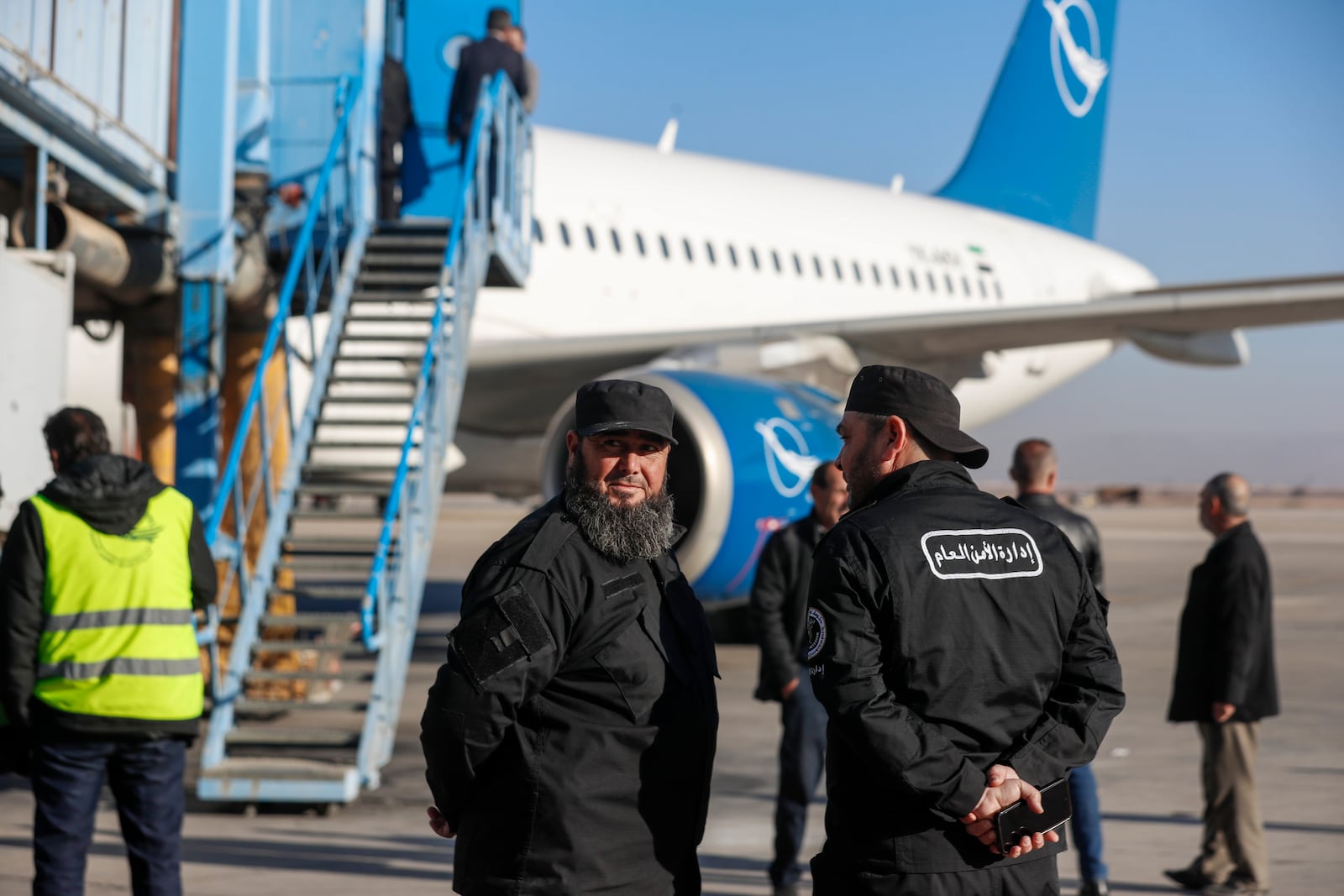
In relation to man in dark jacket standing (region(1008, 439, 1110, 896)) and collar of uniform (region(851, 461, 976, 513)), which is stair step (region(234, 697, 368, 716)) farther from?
collar of uniform (region(851, 461, 976, 513))

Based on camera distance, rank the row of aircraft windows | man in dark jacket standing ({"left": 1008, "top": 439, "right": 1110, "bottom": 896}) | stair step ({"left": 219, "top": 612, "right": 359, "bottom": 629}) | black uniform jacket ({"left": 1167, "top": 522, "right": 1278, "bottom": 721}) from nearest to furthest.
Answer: man in dark jacket standing ({"left": 1008, "top": 439, "right": 1110, "bottom": 896}) < black uniform jacket ({"left": 1167, "top": 522, "right": 1278, "bottom": 721}) < stair step ({"left": 219, "top": 612, "right": 359, "bottom": 629}) < the row of aircraft windows

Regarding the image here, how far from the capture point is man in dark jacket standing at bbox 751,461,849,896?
15.3ft

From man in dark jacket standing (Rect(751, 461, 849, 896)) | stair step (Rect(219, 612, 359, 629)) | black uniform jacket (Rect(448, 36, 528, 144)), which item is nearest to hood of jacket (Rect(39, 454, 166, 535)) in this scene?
man in dark jacket standing (Rect(751, 461, 849, 896))

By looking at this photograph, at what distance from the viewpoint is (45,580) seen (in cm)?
382

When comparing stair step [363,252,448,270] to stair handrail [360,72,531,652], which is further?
stair step [363,252,448,270]

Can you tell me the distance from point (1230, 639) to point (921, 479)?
277cm

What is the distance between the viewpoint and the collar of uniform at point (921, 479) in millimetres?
2631

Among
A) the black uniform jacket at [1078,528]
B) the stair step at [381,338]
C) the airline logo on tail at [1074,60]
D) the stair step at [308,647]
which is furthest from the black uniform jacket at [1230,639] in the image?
the airline logo on tail at [1074,60]

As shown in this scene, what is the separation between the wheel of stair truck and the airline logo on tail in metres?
15.5

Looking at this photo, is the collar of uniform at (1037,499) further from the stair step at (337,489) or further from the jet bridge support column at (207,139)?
the jet bridge support column at (207,139)

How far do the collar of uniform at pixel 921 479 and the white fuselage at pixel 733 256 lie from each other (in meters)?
7.27

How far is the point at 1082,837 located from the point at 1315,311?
7504mm

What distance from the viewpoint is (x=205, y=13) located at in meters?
7.32

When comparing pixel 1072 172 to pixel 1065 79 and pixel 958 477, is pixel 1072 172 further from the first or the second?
pixel 958 477
